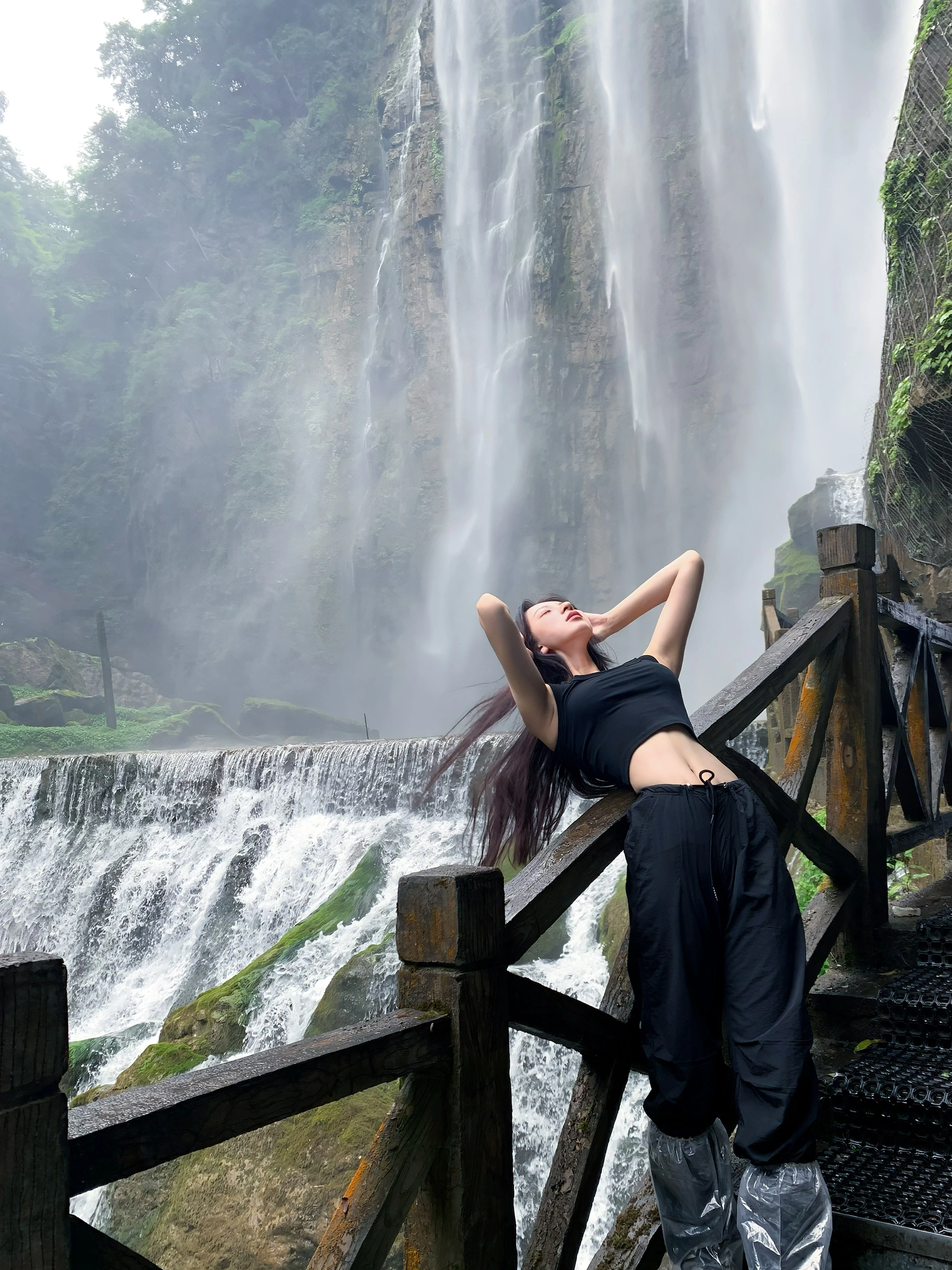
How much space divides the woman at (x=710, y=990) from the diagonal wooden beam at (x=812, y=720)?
0.95 m

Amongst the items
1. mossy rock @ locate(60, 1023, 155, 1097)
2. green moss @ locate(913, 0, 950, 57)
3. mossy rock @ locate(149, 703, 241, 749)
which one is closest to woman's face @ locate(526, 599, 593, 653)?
mossy rock @ locate(60, 1023, 155, 1097)

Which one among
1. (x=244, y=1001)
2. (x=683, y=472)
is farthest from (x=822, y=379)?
(x=244, y=1001)

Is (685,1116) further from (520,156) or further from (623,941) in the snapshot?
(520,156)

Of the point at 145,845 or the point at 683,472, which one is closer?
the point at 145,845

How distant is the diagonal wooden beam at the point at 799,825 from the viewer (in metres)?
2.83

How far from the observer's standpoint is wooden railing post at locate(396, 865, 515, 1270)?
171cm

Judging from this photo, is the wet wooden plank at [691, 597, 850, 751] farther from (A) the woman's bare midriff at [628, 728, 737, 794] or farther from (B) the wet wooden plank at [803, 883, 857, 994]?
(B) the wet wooden plank at [803, 883, 857, 994]

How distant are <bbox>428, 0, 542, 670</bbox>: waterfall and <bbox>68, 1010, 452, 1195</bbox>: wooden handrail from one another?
29.3 metres

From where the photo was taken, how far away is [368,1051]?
1.57 meters

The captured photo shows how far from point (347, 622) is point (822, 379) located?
55.1 ft

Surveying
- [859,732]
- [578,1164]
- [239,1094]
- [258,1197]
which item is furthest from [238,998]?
[239,1094]

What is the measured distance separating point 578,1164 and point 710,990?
0.49 meters

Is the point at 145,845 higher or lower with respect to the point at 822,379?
lower

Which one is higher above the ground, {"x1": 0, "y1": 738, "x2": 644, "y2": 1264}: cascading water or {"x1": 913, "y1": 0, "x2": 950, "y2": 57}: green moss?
{"x1": 913, "y1": 0, "x2": 950, "y2": 57}: green moss
